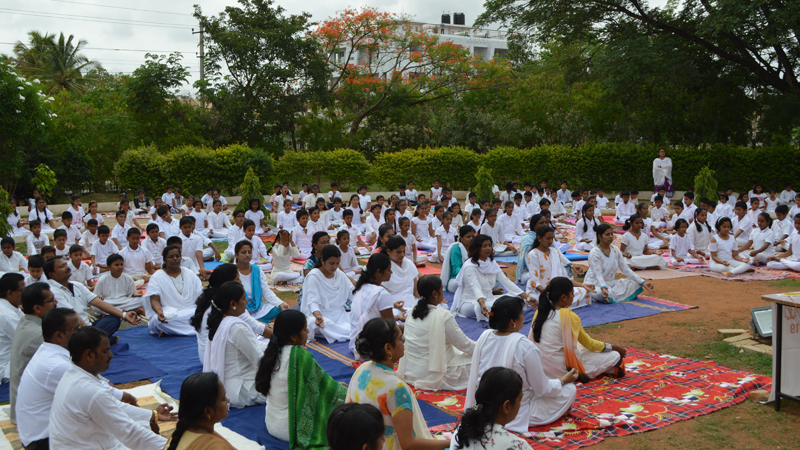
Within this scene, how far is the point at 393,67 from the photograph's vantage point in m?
29.4

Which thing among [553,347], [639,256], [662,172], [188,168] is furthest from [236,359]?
[188,168]

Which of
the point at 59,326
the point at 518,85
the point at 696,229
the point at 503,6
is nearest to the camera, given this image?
the point at 59,326

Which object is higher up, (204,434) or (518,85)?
(518,85)

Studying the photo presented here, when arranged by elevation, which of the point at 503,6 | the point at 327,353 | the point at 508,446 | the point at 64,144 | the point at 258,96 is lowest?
the point at 327,353

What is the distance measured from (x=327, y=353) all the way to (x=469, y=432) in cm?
390

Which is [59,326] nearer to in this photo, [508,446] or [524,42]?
[508,446]

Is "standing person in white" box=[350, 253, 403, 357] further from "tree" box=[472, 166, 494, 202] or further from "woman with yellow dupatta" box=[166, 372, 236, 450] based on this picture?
"tree" box=[472, 166, 494, 202]

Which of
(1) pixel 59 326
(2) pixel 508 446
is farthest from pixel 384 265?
(2) pixel 508 446

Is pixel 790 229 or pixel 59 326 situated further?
pixel 790 229

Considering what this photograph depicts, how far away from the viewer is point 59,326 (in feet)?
12.6

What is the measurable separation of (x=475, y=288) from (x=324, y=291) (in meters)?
1.78

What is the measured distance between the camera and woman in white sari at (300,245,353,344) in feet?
22.2

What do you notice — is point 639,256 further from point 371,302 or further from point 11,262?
point 11,262

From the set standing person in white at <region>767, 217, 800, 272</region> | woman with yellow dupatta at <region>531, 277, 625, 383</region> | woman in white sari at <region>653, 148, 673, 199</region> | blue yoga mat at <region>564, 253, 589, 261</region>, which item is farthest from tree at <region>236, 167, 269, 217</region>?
woman in white sari at <region>653, 148, 673, 199</region>
